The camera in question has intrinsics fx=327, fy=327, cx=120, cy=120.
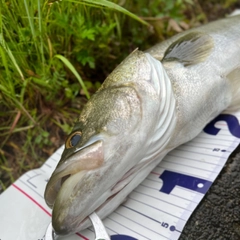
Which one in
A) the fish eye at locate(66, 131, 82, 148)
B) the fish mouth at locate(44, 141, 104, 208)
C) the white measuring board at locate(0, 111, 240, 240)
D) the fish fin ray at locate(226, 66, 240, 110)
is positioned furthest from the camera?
the fish fin ray at locate(226, 66, 240, 110)

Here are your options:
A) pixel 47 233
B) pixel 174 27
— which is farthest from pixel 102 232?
pixel 174 27

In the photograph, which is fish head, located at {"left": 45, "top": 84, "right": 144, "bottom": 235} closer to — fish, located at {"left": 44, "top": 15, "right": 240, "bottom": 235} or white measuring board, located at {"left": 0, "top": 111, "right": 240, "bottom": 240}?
fish, located at {"left": 44, "top": 15, "right": 240, "bottom": 235}

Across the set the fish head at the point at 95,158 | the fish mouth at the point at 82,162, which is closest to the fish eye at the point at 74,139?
the fish head at the point at 95,158

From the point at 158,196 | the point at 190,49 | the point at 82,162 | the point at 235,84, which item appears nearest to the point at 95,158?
the point at 82,162

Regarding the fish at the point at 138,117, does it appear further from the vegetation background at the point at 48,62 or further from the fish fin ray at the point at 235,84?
the vegetation background at the point at 48,62

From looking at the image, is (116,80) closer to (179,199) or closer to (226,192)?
(179,199)

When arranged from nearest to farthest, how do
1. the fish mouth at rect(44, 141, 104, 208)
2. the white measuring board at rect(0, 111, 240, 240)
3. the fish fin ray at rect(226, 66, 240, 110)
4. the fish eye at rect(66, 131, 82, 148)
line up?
1. the fish mouth at rect(44, 141, 104, 208)
2. the fish eye at rect(66, 131, 82, 148)
3. the white measuring board at rect(0, 111, 240, 240)
4. the fish fin ray at rect(226, 66, 240, 110)

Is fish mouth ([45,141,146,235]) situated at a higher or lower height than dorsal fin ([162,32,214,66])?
lower

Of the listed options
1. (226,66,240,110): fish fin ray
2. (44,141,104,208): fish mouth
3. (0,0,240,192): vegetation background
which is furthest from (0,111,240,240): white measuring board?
(44,141,104,208): fish mouth

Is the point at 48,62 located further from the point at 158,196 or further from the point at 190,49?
the point at 158,196

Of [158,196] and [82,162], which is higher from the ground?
[82,162]
